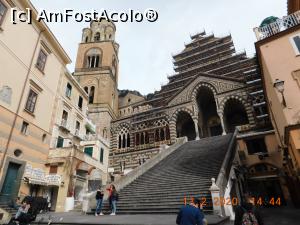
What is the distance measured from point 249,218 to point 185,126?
23.9 metres

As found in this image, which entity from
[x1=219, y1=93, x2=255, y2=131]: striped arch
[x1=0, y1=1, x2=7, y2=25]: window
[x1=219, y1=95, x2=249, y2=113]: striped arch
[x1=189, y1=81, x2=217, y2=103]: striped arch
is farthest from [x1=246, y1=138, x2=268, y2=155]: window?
[x1=0, y1=1, x2=7, y2=25]: window

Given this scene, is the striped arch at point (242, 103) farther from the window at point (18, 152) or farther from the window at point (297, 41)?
the window at point (18, 152)

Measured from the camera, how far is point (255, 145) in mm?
18297

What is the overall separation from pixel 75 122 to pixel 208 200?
1616 centimetres

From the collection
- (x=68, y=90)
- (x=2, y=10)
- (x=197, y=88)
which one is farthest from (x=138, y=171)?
(x=197, y=88)

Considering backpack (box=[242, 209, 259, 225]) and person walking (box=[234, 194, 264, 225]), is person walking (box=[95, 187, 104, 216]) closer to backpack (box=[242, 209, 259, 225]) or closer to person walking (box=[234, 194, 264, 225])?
person walking (box=[234, 194, 264, 225])

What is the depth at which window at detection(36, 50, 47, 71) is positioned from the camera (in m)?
16.6

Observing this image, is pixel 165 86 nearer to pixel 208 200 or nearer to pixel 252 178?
pixel 252 178

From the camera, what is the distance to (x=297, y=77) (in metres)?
9.92

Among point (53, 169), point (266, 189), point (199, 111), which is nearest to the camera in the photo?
point (53, 169)

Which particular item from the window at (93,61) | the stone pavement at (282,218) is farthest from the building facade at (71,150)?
the window at (93,61)

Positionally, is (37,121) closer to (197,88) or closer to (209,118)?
(197,88)

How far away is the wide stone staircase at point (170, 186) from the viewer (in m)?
9.52

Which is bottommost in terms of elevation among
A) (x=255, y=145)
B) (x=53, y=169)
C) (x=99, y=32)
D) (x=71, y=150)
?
(x=53, y=169)
